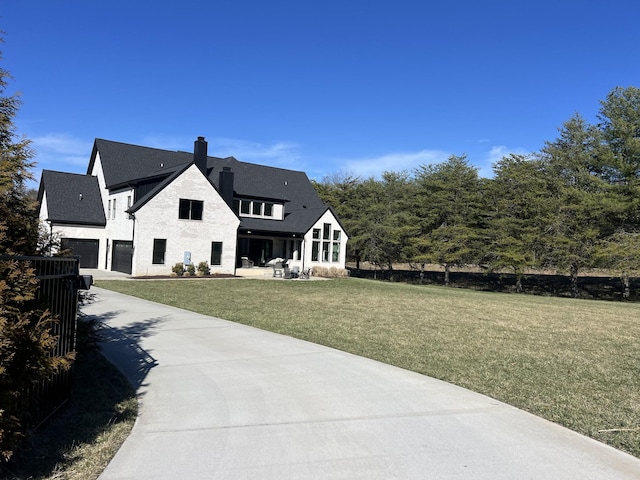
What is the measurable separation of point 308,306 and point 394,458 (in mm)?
11875

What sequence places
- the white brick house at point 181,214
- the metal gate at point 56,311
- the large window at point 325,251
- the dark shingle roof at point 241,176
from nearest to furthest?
1. the metal gate at point 56,311
2. the white brick house at point 181,214
3. the dark shingle roof at point 241,176
4. the large window at point 325,251

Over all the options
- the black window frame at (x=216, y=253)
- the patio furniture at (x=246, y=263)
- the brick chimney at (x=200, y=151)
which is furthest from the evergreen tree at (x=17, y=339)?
the patio furniture at (x=246, y=263)

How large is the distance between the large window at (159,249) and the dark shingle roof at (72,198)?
7.27 metres

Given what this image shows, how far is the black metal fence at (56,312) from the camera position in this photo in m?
4.34

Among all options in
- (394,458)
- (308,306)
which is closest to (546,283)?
(308,306)

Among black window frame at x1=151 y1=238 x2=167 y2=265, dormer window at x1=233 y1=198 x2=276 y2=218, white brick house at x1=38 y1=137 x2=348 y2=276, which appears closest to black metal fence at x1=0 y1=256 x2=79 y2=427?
white brick house at x1=38 y1=137 x2=348 y2=276

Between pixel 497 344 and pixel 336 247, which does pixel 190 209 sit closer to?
pixel 336 247

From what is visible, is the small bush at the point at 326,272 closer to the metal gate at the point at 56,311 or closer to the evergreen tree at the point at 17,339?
the metal gate at the point at 56,311

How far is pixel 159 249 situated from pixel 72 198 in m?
9.91

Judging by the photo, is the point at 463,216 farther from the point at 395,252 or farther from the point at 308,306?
the point at 308,306

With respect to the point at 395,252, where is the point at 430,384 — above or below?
below

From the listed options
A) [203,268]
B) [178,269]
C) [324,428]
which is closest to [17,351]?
[324,428]

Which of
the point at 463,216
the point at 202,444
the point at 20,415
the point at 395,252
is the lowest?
the point at 202,444

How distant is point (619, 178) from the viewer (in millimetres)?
32906
